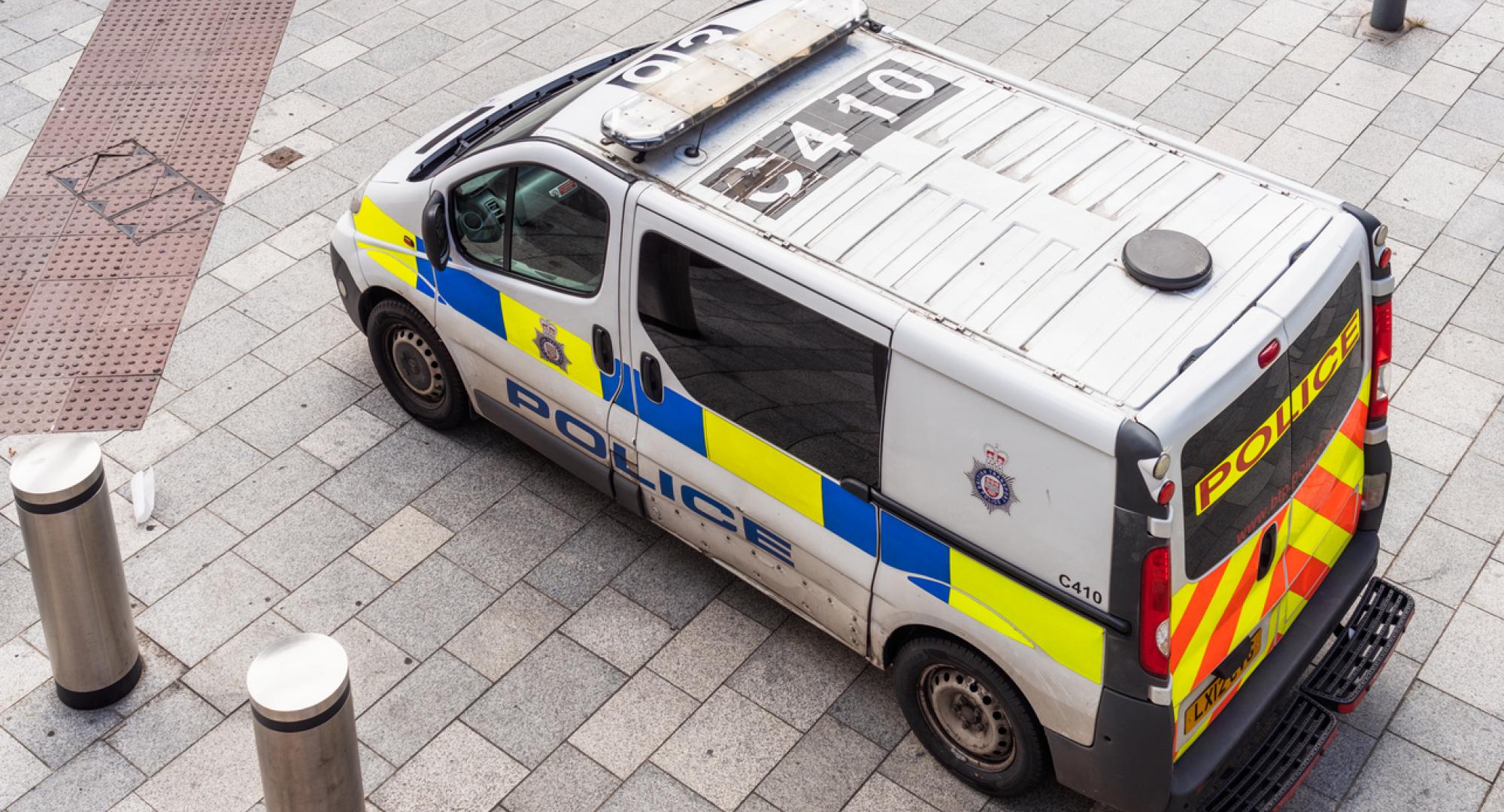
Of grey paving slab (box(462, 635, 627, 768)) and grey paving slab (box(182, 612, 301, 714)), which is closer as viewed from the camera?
grey paving slab (box(462, 635, 627, 768))

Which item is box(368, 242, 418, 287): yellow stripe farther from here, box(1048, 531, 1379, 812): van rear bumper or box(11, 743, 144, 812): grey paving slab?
box(1048, 531, 1379, 812): van rear bumper

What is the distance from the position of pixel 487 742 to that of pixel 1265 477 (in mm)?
2884

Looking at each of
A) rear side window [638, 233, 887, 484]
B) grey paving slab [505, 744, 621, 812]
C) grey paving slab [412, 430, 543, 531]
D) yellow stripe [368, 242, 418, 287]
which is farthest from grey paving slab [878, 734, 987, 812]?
yellow stripe [368, 242, 418, 287]

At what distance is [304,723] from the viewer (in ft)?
13.6

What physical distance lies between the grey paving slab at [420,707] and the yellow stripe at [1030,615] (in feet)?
6.49

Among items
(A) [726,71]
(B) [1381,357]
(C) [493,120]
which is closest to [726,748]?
(A) [726,71]

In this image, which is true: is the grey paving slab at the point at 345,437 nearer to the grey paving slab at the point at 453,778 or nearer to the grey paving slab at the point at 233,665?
the grey paving slab at the point at 233,665

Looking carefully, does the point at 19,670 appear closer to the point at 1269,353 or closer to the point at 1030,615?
the point at 1030,615

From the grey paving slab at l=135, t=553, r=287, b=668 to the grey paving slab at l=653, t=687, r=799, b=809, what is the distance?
72.3 inches

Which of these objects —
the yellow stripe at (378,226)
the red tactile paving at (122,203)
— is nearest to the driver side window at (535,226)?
the yellow stripe at (378,226)

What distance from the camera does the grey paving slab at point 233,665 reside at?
222 inches

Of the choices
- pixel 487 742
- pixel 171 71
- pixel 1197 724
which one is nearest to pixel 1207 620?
pixel 1197 724

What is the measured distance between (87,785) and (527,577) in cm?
179

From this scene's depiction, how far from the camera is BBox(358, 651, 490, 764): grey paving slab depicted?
215 inches
